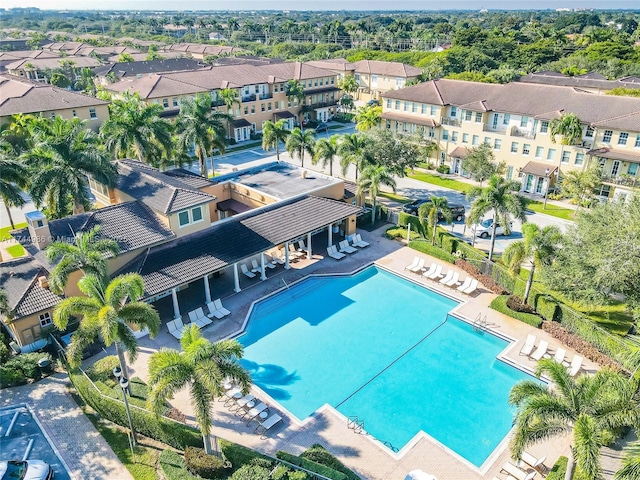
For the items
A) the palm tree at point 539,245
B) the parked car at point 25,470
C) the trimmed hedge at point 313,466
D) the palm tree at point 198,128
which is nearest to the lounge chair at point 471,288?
the palm tree at point 539,245

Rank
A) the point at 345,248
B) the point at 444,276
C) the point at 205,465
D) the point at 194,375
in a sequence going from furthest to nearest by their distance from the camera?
1. the point at 345,248
2. the point at 444,276
3. the point at 205,465
4. the point at 194,375

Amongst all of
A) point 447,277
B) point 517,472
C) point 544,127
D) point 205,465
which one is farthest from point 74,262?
point 544,127

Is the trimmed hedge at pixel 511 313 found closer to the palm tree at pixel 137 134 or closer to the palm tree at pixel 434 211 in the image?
the palm tree at pixel 434 211

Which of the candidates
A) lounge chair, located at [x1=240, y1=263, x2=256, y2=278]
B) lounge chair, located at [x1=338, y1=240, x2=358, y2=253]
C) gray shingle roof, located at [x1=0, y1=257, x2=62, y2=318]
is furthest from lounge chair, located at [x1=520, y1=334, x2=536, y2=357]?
gray shingle roof, located at [x1=0, y1=257, x2=62, y2=318]

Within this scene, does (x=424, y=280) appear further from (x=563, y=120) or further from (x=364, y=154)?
(x=563, y=120)

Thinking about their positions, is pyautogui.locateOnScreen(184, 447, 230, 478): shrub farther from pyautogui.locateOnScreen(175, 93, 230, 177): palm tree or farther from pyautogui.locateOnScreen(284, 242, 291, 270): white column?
pyautogui.locateOnScreen(175, 93, 230, 177): palm tree

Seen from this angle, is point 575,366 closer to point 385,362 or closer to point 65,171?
point 385,362
